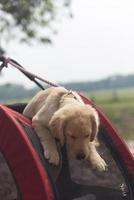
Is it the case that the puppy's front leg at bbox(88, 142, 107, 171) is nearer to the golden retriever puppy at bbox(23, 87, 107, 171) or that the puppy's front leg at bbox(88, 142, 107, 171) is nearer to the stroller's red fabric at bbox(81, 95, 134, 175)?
the golden retriever puppy at bbox(23, 87, 107, 171)

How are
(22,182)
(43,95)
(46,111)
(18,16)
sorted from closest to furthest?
1. (22,182)
2. (46,111)
3. (43,95)
4. (18,16)

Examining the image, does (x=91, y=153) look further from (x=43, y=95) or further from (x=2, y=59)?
(x=2, y=59)

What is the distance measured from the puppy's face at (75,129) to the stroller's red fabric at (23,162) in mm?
207

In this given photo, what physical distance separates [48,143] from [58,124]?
0.61 ft

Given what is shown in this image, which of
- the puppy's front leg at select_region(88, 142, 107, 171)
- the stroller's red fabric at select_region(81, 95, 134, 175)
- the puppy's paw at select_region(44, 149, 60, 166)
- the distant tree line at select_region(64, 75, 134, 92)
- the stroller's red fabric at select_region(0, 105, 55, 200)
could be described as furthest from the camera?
the distant tree line at select_region(64, 75, 134, 92)

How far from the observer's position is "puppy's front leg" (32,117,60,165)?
426 cm

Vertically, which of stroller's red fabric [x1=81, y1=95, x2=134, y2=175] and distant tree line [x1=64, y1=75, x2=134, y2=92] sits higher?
stroller's red fabric [x1=81, y1=95, x2=134, y2=175]

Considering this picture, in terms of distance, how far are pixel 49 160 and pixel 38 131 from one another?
0.73 feet

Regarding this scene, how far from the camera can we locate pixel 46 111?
4.40 metres

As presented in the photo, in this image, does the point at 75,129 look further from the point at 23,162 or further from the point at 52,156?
the point at 23,162

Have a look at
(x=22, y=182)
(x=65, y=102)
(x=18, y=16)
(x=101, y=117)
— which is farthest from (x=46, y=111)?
(x=18, y=16)

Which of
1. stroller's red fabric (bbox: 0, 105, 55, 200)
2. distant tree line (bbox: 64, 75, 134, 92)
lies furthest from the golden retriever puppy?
distant tree line (bbox: 64, 75, 134, 92)

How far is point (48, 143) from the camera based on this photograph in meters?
4.30

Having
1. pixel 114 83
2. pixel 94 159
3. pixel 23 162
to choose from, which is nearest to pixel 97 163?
pixel 94 159
